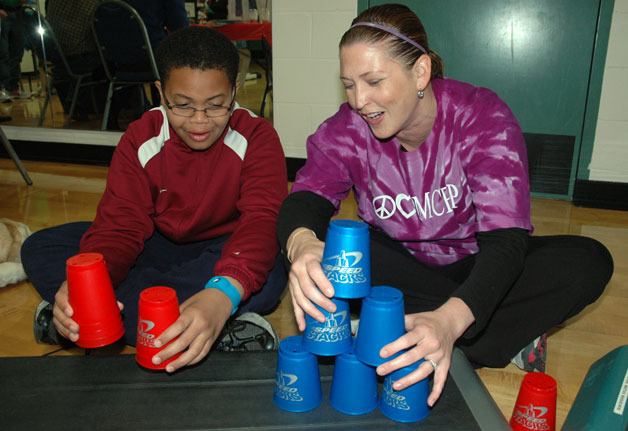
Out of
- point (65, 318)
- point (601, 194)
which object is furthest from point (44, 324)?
point (601, 194)

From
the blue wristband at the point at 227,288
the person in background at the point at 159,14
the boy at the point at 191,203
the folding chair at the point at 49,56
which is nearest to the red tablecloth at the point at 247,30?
the person in background at the point at 159,14

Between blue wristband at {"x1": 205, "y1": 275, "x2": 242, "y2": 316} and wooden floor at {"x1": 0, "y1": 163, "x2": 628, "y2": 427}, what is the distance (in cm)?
47

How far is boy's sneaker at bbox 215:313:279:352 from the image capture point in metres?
1.44

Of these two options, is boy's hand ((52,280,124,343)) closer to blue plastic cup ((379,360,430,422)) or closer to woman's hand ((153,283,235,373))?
woman's hand ((153,283,235,373))

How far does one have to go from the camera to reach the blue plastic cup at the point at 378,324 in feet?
2.93

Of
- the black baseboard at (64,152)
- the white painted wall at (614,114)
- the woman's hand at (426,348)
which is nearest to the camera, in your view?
the woman's hand at (426,348)

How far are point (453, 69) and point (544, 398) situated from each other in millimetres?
2158

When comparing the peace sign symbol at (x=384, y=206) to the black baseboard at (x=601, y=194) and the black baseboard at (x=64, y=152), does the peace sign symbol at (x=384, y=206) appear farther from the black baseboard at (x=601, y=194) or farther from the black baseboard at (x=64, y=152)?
the black baseboard at (x=64, y=152)

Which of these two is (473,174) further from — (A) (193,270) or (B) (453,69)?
(B) (453,69)

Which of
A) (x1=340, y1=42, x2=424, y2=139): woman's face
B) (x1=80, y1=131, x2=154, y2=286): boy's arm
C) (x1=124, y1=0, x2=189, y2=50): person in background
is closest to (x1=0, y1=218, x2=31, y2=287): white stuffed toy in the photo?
(x1=80, y1=131, x2=154, y2=286): boy's arm

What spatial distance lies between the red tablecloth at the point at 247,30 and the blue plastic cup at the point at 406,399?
102 inches

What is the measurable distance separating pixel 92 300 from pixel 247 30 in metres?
2.45

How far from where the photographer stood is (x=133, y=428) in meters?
0.92

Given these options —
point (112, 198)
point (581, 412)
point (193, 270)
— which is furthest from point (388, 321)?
point (112, 198)
